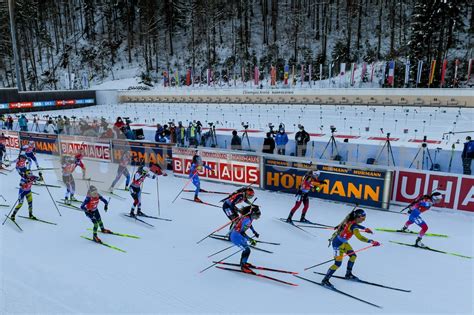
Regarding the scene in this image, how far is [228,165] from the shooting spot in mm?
13547

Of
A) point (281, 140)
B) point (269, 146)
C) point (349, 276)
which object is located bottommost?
point (349, 276)

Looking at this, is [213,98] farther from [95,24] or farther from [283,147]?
[95,24]

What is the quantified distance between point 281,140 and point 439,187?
697 cm

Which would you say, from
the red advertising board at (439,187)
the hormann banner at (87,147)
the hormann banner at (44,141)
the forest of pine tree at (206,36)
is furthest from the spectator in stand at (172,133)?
the forest of pine tree at (206,36)

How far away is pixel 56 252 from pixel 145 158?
828 centimetres

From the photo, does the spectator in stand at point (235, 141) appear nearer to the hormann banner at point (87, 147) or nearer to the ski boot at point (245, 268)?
the hormann banner at point (87, 147)

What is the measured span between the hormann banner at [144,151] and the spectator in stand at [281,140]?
521cm

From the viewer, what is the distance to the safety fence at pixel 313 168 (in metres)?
10.4

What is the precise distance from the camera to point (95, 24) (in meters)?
71.7

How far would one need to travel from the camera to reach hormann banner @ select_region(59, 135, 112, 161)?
17.2m

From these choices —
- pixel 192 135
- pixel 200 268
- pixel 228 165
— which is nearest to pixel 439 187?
pixel 228 165

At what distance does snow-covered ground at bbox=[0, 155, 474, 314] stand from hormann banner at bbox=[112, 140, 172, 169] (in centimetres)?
498

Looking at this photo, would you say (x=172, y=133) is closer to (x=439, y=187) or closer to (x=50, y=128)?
(x=50, y=128)

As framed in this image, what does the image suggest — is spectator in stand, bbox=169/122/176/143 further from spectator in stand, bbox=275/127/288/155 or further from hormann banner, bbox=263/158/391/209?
hormann banner, bbox=263/158/391/209
